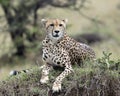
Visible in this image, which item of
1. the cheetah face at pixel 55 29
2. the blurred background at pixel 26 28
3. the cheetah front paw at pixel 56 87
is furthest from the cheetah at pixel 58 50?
the blurred background at pixel 26 28

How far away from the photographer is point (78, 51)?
786cm

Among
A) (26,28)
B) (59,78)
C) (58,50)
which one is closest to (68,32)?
(26,28)

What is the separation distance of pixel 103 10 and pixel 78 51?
1555 cm

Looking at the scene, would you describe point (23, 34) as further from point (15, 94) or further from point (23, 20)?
point (15, 94)

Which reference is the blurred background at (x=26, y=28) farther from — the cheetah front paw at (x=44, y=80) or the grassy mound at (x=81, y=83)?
the cheetah front paw at (x=44, y=80)

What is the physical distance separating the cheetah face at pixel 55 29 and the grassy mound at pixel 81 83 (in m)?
0.47

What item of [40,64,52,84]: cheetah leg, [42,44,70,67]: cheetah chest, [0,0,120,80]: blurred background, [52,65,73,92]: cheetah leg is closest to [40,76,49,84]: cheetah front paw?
[40,64,52,84]: cheetah leg

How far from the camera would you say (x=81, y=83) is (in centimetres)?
708

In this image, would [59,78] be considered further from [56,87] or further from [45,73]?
[45,73]

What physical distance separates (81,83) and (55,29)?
0.83 meters

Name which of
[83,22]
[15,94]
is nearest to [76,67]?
[15,94]

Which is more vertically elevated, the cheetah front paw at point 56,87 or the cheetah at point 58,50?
the cheetah at point 58,50

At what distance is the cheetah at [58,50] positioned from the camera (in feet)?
24.3

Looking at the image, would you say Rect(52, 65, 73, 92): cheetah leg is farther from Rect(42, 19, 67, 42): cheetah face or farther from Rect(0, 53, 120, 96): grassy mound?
Rect(42, 19, 67, 42): cheetah face
